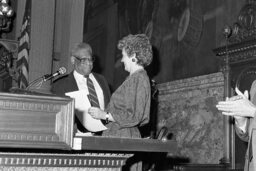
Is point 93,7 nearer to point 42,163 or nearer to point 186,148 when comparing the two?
point 186,148

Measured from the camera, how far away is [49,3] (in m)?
9.60

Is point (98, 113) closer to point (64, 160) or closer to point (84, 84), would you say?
point (64, 160)

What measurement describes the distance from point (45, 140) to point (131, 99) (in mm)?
1237

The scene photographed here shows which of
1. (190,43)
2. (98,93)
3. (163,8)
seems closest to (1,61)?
(163,8)

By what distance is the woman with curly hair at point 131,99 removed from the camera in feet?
9.41

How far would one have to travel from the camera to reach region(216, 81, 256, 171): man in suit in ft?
8.26

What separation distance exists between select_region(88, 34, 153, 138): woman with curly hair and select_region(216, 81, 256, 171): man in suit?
2.01 ft

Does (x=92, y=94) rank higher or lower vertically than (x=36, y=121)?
higher

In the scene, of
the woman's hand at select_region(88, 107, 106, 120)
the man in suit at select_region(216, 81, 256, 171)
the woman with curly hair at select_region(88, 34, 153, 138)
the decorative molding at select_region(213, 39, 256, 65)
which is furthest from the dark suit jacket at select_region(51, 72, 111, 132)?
the decorative molding at select_region(213, 39, 256, 65)

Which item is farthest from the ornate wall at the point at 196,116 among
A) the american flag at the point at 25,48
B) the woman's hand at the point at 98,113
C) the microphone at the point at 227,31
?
the woman's hand at the point at 98,113

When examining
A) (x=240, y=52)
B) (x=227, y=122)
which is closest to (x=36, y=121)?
(x=240, y=52)

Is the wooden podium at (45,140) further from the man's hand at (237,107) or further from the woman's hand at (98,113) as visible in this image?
the woman's hand at (98,113)

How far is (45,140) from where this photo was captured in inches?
71.6

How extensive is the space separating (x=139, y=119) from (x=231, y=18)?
508cm
